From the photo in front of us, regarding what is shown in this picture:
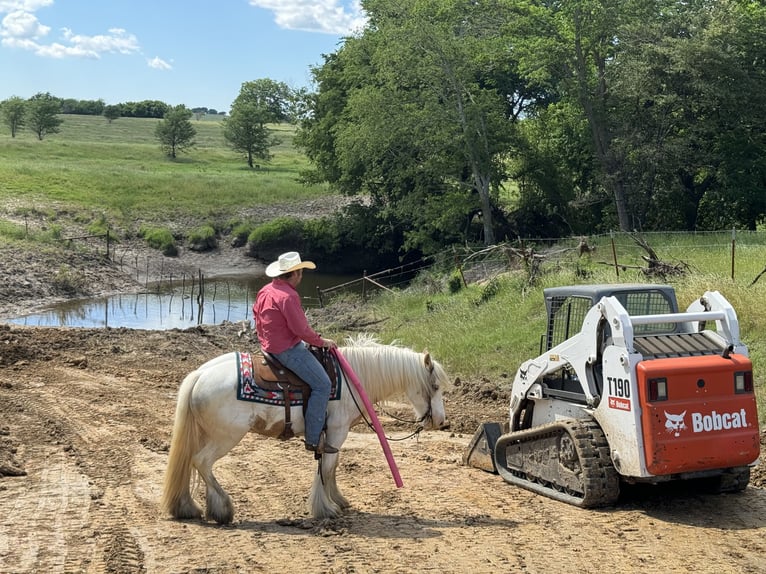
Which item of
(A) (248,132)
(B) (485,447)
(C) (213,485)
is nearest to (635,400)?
(B) (485,447)

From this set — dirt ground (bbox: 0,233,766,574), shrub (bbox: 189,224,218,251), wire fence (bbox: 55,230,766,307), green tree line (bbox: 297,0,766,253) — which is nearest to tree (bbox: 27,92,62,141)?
shrub (bbox: 189,224,218,251)

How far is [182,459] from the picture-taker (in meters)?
8.95

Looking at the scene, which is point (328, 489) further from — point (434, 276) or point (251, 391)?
point (434, 276)

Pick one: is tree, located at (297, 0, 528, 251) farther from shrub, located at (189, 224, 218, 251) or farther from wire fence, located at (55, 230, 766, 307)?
shrub, located at (189, 224, 218, 251)

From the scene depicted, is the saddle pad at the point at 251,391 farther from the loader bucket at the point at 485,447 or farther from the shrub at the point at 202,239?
the shrub at the point at 202,239

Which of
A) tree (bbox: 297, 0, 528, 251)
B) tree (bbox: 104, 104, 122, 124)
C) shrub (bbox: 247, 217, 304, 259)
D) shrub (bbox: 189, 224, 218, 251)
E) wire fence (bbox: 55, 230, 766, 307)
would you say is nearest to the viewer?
wire fence (bbox: 55, 230, 766, 307)

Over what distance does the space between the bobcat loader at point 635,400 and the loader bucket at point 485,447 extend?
1.82 feet

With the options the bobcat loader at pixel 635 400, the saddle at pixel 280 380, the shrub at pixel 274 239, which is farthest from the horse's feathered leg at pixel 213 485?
the shrub at pixel 274 239

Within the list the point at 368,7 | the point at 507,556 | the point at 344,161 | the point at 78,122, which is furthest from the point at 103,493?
the point at 78,122

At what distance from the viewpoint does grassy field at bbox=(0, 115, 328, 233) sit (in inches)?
2057

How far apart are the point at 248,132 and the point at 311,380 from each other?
8267 centimetres

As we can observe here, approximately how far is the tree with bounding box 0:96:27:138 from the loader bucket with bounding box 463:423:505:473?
341ft

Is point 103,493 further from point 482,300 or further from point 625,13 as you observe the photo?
point 625,13

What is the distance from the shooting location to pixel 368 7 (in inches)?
1874
